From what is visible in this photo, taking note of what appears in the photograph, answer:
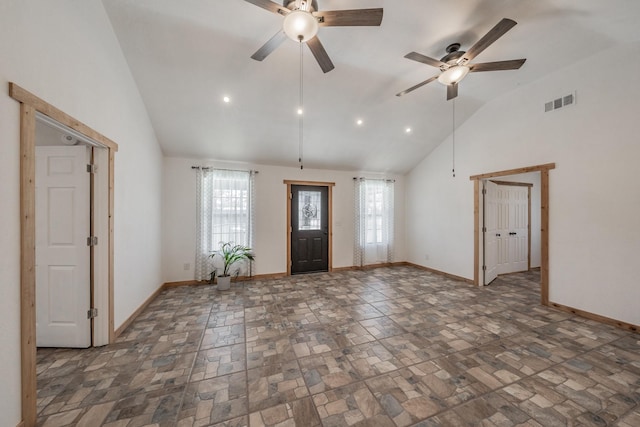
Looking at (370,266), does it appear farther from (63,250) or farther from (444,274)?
(63,250)

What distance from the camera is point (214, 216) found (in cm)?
461

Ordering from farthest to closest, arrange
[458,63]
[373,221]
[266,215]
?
[373,221] < [266,215] < [458,63]

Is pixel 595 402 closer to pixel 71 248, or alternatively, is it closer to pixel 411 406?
pixel 411 406

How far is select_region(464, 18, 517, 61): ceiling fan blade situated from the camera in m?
1.79

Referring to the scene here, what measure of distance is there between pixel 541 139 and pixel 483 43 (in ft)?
7.87

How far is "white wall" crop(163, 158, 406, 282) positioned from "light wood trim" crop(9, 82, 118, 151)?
6.84 ft

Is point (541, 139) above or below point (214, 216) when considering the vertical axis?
above

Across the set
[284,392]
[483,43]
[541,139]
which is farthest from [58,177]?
[541,139]

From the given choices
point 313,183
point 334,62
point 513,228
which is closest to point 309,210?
point 313,183

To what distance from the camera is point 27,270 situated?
1.47m

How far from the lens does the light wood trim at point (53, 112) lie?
1405 mm

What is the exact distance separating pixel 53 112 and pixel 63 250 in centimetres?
143

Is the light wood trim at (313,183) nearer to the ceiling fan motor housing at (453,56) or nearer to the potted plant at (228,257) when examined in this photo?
the potted plant at (228,257)

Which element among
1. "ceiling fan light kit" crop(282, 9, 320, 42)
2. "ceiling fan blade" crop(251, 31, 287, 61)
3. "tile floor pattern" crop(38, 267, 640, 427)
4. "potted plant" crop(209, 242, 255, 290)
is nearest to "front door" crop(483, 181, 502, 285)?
"tile floor pattern" crop(38, 267, 640, 427)
